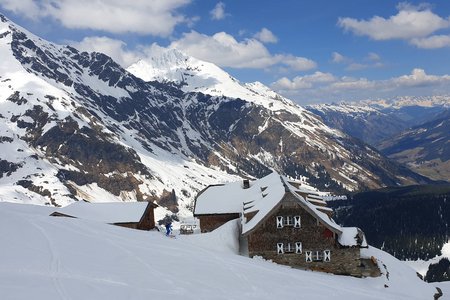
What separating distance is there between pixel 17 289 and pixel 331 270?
3634 cm

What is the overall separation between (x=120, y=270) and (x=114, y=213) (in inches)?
1583

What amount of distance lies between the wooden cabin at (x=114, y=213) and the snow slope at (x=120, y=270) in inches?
847

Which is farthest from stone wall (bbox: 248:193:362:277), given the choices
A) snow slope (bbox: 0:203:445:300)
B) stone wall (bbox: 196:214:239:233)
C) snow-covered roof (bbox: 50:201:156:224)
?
snow-covered roof (bbox: 50:201:156:224)

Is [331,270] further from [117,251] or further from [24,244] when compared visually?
[24,244]

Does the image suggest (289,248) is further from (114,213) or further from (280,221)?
(114,213)

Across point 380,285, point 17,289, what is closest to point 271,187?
point 380,285

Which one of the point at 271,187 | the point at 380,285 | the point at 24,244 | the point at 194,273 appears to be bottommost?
the point at 380,285

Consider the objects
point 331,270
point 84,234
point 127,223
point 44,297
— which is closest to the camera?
point 44,297

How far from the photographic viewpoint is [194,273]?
29.1 m

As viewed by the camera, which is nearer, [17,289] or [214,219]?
[17,289]

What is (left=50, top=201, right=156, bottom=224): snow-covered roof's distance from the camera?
2484 inches

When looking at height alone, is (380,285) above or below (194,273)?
below

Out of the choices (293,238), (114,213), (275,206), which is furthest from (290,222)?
(114,213)

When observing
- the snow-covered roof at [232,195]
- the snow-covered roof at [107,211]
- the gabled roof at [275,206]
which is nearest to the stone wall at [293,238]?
the gabled roof at [275,206]
